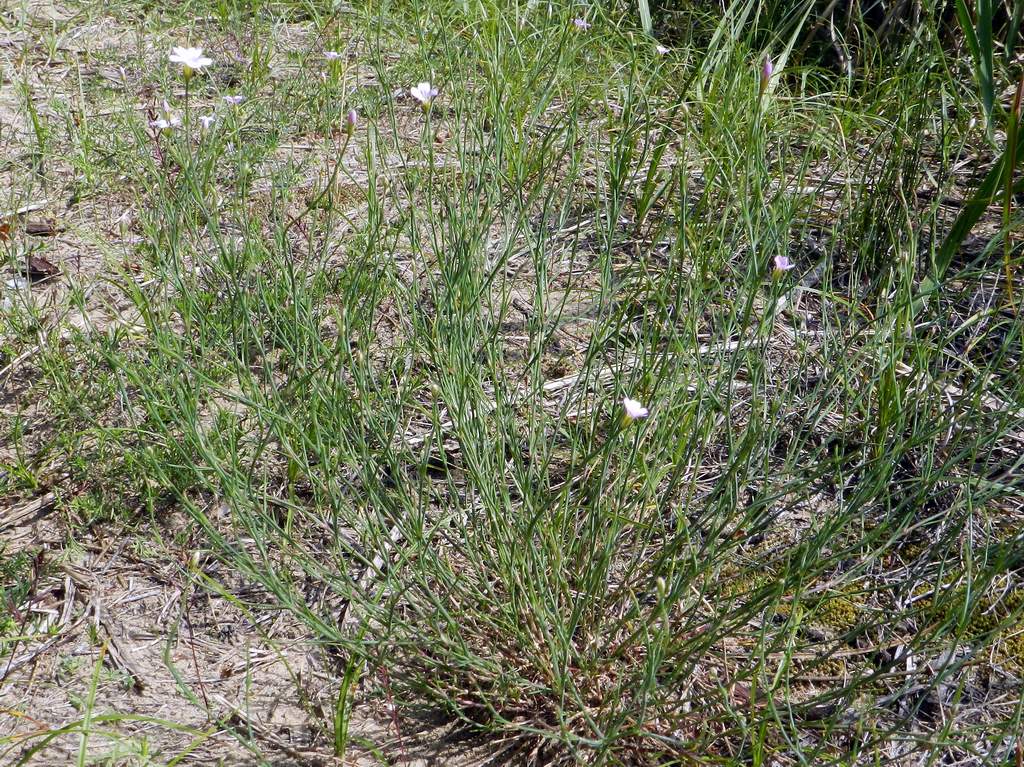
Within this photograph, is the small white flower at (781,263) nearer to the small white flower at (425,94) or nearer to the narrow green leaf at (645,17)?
the small white flower at (425,94)

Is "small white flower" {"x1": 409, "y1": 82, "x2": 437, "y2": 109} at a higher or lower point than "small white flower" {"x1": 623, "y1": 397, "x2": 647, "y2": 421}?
higher

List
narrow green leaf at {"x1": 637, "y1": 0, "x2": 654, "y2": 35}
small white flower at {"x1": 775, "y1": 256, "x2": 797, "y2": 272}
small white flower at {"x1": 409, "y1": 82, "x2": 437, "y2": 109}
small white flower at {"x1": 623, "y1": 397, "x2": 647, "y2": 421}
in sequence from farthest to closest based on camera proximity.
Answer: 1. narrow green leaf at {"x1": 637, "y1": 0, "x2": 654, "y2": 35}
2. small white flower at {"x1": 409, "y1": 82, "x2": 437, "y2": 109}
3. small white flower at {"x1": 775, "y1": 256, "x2": 797, "y2": 272}
4. small white flower at {"x1": 623, "y1": 397, "x2": 647, "y2": 421}

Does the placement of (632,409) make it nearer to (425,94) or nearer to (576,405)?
(576,405)

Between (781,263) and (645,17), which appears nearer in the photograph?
(781,263)

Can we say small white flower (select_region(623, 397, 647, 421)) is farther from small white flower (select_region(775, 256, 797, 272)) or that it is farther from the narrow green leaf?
the narrow green leaf

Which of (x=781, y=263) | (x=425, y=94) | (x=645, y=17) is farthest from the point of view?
(x=645, y=17)

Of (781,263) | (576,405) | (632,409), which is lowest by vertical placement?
(576,405)

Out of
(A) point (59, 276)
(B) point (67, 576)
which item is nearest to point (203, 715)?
(B) point (67, 576)

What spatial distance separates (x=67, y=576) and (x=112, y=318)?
798mm

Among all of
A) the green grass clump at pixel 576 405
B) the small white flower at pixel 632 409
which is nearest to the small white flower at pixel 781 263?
the green grass clump at pixel 576 405

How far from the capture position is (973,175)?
2740 mm

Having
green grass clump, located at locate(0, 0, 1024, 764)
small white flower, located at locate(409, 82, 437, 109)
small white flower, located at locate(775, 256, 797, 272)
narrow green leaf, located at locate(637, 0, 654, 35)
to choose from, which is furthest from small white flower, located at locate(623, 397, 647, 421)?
narrow green leaf, located at locate(637, 0, 654, 35)

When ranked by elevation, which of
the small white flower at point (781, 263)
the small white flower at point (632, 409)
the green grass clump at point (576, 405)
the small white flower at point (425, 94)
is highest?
the small white flower at point (425, 94)

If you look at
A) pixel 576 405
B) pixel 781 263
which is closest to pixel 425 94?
pixel 576 405
